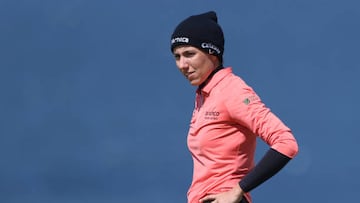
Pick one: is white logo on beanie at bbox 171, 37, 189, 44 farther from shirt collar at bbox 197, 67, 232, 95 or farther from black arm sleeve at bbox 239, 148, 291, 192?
black arm sleeve at bbox 239, 148, 291, 192

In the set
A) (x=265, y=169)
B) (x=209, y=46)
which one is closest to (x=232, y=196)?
(x=265, y=169)

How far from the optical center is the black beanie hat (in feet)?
8.49

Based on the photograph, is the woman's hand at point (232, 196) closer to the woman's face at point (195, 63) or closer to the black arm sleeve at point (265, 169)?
the black arm sleeve at point (265, 169)

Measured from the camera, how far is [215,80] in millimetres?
2541

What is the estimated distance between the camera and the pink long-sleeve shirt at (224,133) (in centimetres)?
240

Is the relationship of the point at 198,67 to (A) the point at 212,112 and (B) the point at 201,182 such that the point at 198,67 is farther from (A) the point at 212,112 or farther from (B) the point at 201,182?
(B) the point at 201,182

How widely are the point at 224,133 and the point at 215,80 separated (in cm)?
16

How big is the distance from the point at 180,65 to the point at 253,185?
41cm

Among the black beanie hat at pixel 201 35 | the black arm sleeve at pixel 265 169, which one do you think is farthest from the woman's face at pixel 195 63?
the black arm sleeve at pixel 265 169

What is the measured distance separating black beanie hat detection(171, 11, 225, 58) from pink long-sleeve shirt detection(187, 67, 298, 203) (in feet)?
0.27

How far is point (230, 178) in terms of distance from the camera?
2.47m

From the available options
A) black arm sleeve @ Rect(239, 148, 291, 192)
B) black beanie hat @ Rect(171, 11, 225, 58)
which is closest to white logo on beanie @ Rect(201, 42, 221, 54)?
black beanie hat @ Rect(171, 11, 225, 58)

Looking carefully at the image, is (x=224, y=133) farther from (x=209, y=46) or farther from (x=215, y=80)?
(x=209, y=46)

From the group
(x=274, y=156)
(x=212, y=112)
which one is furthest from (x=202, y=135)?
(x=274, y=156)
